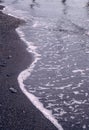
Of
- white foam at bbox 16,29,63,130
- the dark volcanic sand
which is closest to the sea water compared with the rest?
white foam at bbox 16,29,63,130

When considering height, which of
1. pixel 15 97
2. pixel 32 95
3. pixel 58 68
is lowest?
pixel 58 68

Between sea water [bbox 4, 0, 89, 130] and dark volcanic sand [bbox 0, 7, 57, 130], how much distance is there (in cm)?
26

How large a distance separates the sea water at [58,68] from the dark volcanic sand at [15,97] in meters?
0.26

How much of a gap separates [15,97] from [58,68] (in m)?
3.41

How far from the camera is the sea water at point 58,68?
9.30m

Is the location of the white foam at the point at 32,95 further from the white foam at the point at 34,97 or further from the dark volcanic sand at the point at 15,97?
the dark volcanic sand at the point at 15,97

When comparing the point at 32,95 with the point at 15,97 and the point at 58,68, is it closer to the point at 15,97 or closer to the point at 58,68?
the point at 15,97

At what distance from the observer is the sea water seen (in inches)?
366

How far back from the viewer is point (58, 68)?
42.0ft

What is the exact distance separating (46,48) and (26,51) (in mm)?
1184

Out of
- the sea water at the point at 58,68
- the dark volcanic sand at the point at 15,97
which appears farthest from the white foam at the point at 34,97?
the dark volcanic sand at the point at 15,97

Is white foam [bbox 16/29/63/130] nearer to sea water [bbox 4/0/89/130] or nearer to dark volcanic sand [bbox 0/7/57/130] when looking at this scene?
sea water [bbox 4/0/89/130]

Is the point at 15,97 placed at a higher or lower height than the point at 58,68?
higher

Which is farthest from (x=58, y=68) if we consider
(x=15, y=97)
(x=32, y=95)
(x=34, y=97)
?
(x=15, y=97)
